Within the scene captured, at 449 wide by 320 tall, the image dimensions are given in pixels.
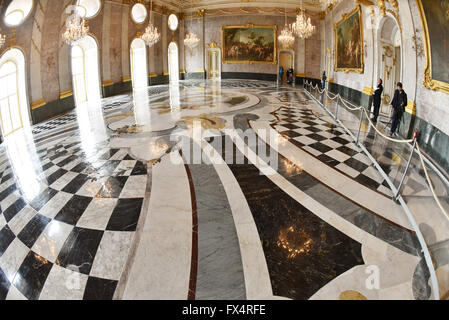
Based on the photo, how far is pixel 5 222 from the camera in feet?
11.2

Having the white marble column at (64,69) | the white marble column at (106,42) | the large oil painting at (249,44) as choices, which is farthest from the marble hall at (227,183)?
the large oil painting at (249,44)

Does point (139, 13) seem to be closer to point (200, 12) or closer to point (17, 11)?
point (200, 12)

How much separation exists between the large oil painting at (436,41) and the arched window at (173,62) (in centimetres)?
1976

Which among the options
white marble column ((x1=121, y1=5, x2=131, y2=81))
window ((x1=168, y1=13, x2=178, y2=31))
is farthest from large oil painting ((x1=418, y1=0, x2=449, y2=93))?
window ((x1=168, y1=13, x2=178, y2=31))

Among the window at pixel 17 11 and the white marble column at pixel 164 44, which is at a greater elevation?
the white marble column at pixel 164 44

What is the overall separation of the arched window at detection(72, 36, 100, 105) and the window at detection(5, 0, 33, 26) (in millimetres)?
4779

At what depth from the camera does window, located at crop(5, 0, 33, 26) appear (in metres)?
7.84

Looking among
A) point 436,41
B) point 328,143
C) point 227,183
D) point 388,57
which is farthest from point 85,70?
point 436,41

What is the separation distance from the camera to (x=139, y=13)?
16984 millimetres

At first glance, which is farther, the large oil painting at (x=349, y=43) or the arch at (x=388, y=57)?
the large oil painting at (x=349, y=43)

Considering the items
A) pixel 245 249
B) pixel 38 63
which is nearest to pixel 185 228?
pixel 245 249

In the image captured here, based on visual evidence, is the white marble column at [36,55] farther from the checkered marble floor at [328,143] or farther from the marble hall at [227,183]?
the checkered marble floor at [328,143]

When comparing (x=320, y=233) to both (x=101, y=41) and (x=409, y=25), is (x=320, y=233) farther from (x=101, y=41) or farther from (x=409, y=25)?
(x=101, y=41)

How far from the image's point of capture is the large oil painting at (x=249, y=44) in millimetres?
21562
